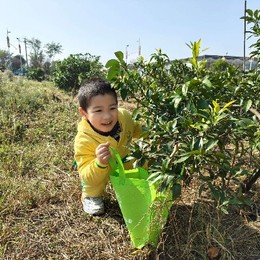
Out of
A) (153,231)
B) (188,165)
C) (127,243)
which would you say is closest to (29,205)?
(127,243)

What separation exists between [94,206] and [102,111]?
0.56 m

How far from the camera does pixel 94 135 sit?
191 centimetres

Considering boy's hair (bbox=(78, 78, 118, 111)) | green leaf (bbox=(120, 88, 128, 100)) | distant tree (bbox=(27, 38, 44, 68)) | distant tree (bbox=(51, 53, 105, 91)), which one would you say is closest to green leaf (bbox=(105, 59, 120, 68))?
green leaf (bbox=(120, 88, 128, 100))

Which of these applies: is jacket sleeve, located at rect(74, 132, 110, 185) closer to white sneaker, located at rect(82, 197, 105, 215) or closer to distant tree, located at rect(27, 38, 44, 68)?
white sneaker, located at rect(82, 197, 105, 215)

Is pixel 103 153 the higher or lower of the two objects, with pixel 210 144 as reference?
lower

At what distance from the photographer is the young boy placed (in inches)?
71.4

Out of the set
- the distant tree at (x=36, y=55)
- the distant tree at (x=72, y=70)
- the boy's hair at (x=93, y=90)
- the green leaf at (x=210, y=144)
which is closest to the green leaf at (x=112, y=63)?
the boy's hair at (x=93, y=90)

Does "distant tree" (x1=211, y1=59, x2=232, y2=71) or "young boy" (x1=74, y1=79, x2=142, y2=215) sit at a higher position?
"distant tree" (x1=211, y1=59, x2=232, y2=71)

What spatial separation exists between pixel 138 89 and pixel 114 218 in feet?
2.54

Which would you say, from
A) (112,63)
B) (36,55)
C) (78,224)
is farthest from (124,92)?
(36,55)

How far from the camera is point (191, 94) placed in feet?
3.94

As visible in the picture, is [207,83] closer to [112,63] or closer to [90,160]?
[112,63]

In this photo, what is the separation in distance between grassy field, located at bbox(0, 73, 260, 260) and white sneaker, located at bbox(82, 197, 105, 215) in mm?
36

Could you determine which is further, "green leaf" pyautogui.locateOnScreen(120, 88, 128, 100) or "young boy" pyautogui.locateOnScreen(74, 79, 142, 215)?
"young boy" pyautogui.locateOnScreen(74, 79, 142, 215)
